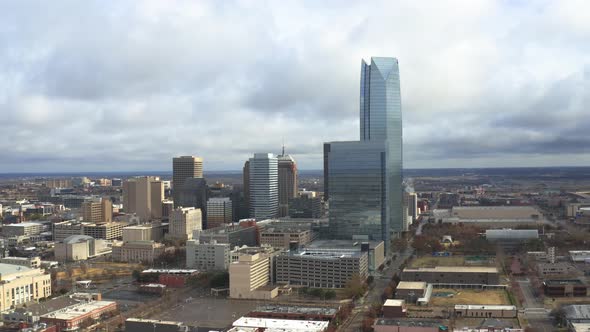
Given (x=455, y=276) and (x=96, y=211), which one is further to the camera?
(x=96, y=211)

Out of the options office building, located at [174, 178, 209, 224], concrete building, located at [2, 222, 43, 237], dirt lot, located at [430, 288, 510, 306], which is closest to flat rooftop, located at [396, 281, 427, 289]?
dirt lot, located at [430, 288, 510, 306]

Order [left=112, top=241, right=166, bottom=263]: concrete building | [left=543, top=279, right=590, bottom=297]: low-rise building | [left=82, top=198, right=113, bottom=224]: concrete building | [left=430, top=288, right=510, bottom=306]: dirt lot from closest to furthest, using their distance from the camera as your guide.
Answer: [left=430, top=288, right=510, bottom=306]: dirt lot < [left=543, top=279, right=590, bottom=297]: low-rise building < [left=112, top=241, right=166, bottom=263]: concrete building < [left=82, top=198, right=113, bottom=224]: concrete building

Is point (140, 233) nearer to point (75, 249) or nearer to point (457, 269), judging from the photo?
point (75, 249)

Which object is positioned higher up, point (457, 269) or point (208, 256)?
point (208, 256)

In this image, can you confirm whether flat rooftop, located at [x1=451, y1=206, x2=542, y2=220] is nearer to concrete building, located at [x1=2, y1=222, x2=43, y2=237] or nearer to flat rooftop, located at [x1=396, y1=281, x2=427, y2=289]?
flat rooftop, located at [x1=396, y1=281, x2=427, y2=289]

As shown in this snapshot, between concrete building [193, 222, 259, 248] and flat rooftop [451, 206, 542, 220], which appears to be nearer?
concrete building [193, 222, 259, 248]

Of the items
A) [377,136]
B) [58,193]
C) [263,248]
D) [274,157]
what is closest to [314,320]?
[263,248]

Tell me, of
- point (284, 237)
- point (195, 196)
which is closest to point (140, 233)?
point (195, 196)
